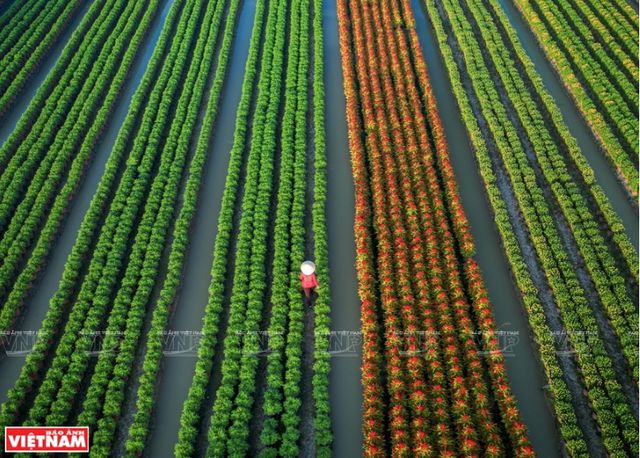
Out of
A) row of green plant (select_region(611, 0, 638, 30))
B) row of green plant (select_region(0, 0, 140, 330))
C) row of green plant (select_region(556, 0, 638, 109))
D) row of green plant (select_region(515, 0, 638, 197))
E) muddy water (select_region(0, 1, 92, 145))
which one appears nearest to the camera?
row of green plant (select_region(0, 0, 140, 330))

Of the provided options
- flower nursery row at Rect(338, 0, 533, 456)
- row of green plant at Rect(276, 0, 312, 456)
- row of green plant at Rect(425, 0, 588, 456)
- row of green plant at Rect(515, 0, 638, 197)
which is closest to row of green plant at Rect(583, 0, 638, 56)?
row of green plant at Rect(515, 0, 638, 197)

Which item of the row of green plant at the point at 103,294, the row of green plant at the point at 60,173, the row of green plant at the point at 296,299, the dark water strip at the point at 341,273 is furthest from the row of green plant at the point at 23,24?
the dark water strip at the point at 341,273

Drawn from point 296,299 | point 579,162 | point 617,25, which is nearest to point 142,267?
point 296,299

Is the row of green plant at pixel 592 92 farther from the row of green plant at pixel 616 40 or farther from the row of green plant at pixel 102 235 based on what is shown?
the row of green plant at pixel 102 235

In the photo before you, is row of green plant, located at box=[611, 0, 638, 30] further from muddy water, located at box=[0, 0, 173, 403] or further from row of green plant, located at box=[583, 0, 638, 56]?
muddy water, located at box=[0, 0, 173, 403]

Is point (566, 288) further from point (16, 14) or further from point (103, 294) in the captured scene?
point (16, 14)

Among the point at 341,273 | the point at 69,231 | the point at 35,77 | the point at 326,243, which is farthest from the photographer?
the point at 35,77

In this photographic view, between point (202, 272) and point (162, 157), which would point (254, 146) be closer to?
point (162, 157)

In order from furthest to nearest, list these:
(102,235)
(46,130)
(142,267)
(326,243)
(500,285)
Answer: (46,130) < (102,235) < (326,243) < (142,267) < (500,285)
